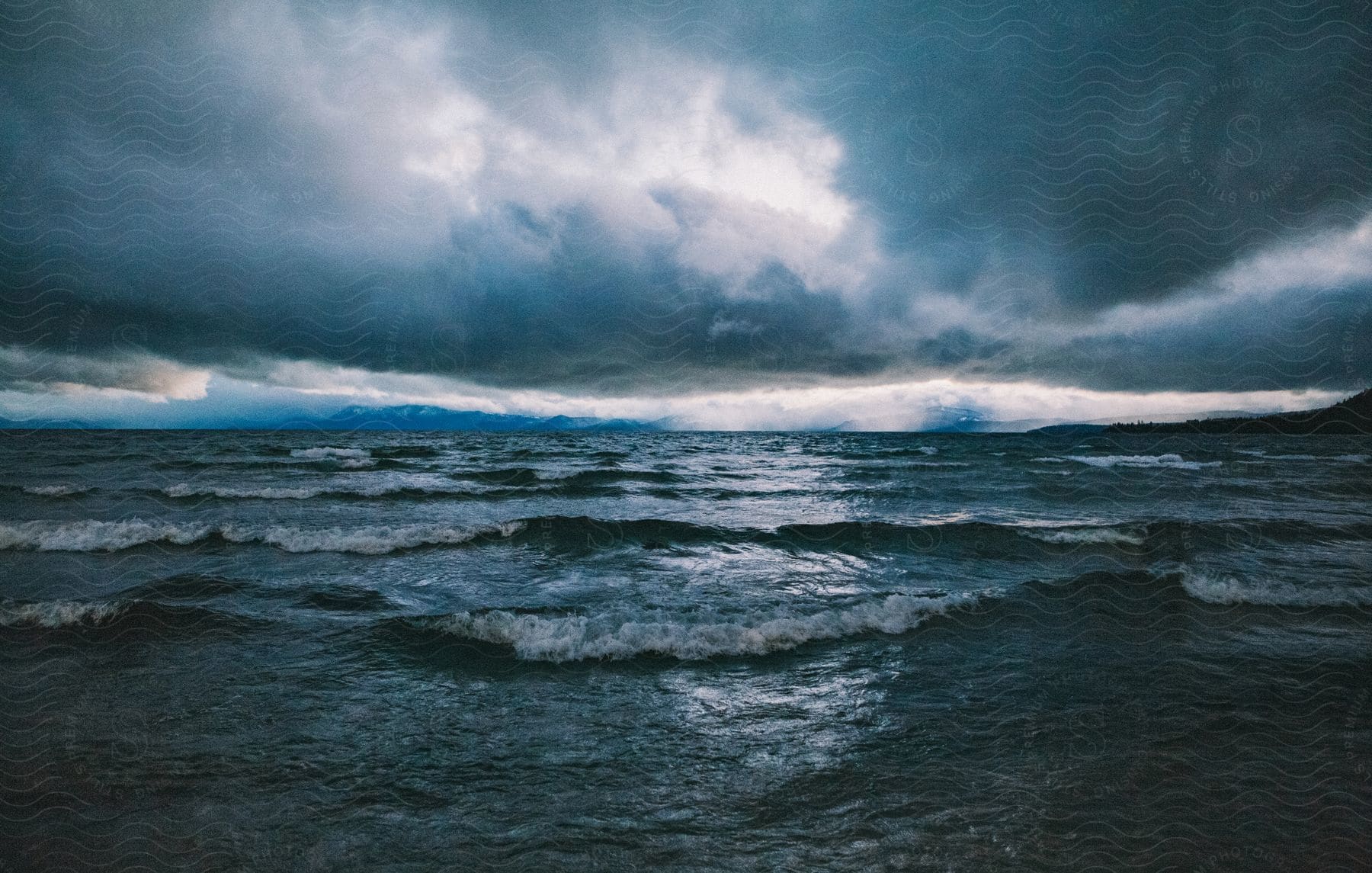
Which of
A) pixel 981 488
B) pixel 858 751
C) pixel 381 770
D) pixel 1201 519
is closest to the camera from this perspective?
pixel 381 770

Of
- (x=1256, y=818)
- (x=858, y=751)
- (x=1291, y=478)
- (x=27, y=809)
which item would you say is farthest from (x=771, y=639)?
(x=1291, y=478)

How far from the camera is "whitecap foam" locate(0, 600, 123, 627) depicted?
828 cm

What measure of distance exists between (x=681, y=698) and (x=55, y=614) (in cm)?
963

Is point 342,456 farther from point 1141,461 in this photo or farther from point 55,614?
point 1141,461

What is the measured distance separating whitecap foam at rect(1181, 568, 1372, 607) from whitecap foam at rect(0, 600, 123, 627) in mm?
17967

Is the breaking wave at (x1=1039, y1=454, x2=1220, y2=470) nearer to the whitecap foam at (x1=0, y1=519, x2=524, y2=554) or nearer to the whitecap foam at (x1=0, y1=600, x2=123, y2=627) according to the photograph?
the whitecap foam at (x1=0, y1=519, x2=524, y2=554)

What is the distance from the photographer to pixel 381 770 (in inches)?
189

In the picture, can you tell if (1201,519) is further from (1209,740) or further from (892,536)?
(1209,740)

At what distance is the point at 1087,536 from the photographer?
595 inches

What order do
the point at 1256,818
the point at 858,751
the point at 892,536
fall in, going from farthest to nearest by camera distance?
the point at 892,536
the point at 858,751
the point at 1256,818

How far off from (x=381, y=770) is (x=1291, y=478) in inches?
1743

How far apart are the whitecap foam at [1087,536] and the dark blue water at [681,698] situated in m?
0.12

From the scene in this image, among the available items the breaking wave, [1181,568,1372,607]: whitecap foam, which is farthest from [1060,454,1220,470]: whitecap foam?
[1181,568,1372,607]: whitecap foam

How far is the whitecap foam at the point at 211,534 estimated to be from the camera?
13531 mm
